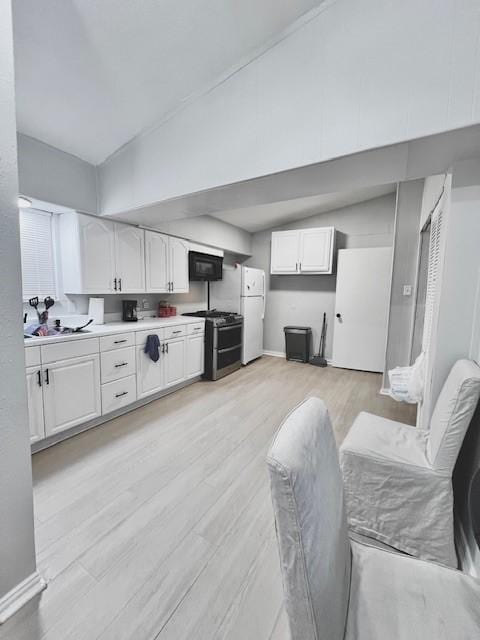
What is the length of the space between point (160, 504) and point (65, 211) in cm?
269

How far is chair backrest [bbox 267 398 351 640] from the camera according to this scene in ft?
1.92

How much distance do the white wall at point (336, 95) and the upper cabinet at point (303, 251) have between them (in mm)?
2943

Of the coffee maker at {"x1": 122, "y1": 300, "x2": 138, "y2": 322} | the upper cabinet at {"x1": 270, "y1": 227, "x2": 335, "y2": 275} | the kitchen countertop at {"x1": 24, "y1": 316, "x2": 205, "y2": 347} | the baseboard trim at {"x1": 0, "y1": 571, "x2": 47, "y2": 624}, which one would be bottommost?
the baseboard trim at {"x1": 0, "y1": 571, "x2": 47, "y2": 624}

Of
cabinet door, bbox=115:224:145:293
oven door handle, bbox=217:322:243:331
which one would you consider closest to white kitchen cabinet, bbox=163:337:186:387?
oven door handle, bbox=217:322:243:331

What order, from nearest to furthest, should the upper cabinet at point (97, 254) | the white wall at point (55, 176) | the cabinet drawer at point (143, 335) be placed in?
the white wall at point (55, 176) → the upper cabinet at point (97, 254) → the cabinet drawer at point (143, 335)

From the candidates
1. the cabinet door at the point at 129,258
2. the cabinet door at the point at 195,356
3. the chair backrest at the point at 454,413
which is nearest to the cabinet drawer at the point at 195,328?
the cabinet door at the point at 195,356

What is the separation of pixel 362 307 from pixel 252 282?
5.91ft

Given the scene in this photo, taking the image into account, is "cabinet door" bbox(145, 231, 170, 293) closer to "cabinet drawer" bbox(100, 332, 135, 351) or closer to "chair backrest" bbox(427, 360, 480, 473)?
"cabinet drawer" bbox(100, 332, 135, 351)

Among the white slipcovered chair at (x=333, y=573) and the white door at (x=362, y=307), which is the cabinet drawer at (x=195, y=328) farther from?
the white slipcovered chair at (x=333, y=573)

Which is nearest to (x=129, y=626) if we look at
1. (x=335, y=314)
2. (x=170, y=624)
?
(x=170, y=624)

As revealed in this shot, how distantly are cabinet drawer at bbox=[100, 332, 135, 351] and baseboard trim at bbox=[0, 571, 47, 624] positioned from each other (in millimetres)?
1648

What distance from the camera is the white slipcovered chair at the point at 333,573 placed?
1.96ft

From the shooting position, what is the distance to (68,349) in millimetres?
2287

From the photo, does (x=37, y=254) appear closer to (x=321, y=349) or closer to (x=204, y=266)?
(x=204, y=266)
